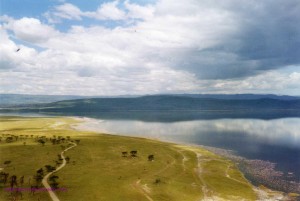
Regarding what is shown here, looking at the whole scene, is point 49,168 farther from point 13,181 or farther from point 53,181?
point 13,181

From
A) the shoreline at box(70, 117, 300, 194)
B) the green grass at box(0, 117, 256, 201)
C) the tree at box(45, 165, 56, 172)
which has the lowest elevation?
the shoreline at box(70, 117, 300, 194)

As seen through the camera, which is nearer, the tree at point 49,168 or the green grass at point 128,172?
the green grass at point 128,172

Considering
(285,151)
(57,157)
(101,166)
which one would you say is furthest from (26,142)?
(285,151)

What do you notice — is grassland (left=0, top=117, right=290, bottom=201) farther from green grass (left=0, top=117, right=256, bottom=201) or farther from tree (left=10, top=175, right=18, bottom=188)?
tree (left=10, top=175, right=18, bottom=188)

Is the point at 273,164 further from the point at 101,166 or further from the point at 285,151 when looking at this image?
the point at 101,166

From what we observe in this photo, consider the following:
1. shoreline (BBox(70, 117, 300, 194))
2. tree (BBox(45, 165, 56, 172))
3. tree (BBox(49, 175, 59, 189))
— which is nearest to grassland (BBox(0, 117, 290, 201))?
tree (BBox(49, 175, 59, 189))

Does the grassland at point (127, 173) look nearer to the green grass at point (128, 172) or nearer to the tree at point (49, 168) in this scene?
the green grass at point (128, 172)

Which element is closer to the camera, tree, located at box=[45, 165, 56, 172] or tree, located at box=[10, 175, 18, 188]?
tree, located at box=[10, 175, 18, 188]

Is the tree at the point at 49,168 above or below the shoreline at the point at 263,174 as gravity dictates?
above


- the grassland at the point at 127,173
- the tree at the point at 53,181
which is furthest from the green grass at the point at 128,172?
the tree at the point at 53,181
